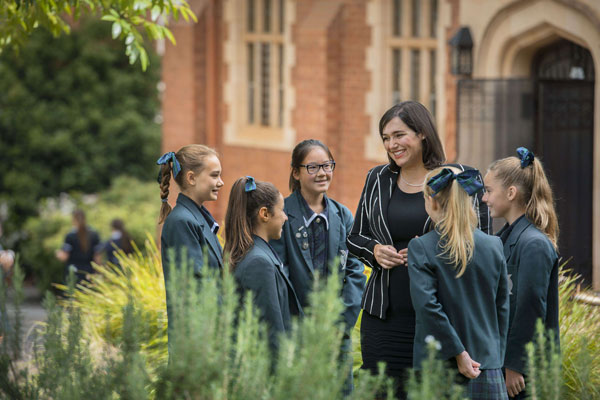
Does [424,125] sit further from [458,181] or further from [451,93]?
[451,93]

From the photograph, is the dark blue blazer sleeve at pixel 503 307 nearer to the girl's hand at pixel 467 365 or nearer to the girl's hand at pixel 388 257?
the girl's hand at pixel 467 365

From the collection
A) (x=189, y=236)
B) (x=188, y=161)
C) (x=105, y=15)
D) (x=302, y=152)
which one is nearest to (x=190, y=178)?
(x=188, y=161)

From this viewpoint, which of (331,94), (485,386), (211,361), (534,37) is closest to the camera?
(211,361)

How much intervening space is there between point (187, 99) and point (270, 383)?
13.2 meters

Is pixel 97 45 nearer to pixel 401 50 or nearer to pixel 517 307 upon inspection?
pixel 401 50

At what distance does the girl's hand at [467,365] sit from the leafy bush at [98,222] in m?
12.7

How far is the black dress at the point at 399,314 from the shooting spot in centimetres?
413

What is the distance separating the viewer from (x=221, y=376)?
3152 mm

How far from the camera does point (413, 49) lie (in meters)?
12.8

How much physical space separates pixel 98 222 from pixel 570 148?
935 cm

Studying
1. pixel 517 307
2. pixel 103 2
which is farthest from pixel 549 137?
pixel 517 307

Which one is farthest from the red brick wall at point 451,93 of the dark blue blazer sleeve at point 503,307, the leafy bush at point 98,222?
the dark blue blazer sleeve at point 503,307

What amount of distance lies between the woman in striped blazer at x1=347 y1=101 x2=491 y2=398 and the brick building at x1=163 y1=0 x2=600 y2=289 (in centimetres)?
366

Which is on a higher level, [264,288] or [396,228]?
[396,228]
